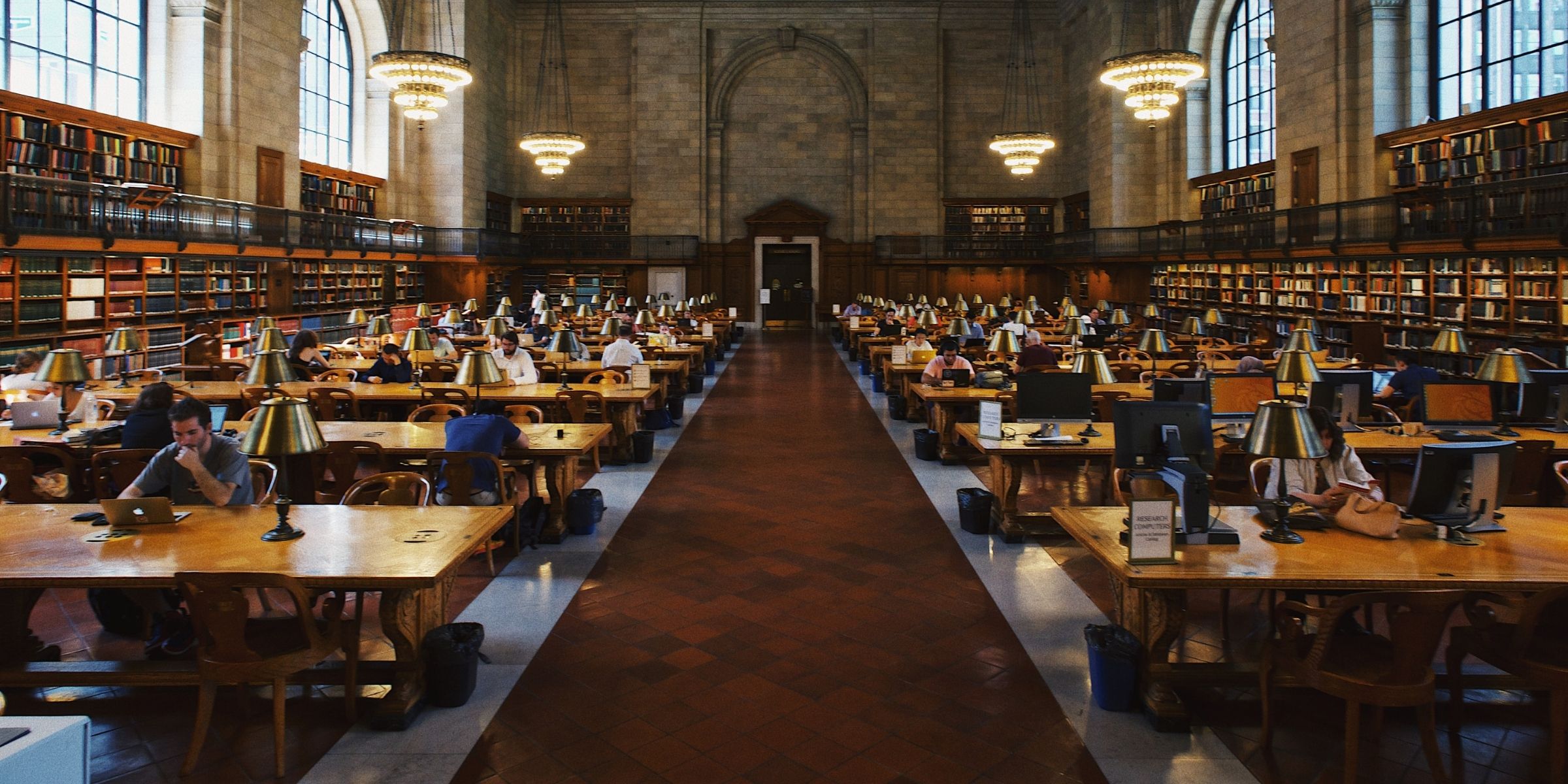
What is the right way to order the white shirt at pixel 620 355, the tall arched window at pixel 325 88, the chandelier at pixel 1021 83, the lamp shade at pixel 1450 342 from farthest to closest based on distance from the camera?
1. the chandelier at pixel 1021 83
2. the tall arched window at pixel 325 88
3. the white shirt at pixel 620 355
4. the lamp shade at pixel 1450 342

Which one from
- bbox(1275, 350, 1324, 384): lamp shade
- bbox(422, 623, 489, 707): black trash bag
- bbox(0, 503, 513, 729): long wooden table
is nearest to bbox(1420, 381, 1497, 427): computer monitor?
bbox(1275, 350, 1324, 384): lamp shade

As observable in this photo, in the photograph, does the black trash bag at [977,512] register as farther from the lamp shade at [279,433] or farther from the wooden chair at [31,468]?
the wooden chair at [31,468]

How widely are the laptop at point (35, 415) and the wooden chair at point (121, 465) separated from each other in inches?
63.6

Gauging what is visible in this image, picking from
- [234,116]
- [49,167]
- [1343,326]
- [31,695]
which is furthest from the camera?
[234,116]

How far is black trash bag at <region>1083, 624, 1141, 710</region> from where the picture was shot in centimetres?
386

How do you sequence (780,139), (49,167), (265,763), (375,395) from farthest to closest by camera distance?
(780,139), (49,167), (375,395), (265,763)

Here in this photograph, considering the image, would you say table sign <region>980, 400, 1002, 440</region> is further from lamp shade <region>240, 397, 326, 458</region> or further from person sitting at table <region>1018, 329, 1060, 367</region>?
lamp shade <region>240, 397, 326, 458</region>

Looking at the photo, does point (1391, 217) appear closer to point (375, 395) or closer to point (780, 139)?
point (375, 395)

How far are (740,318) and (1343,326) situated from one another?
1727 cm

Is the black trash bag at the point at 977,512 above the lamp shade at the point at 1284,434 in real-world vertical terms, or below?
below

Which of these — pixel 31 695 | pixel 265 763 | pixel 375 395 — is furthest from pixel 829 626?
pixel 375 395

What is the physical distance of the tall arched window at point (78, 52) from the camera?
42.0ft

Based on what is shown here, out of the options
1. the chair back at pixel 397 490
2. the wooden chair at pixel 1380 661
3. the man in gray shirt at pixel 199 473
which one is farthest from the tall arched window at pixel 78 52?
the wooden chair at pixel 1380 661

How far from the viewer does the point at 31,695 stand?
13.2ft
